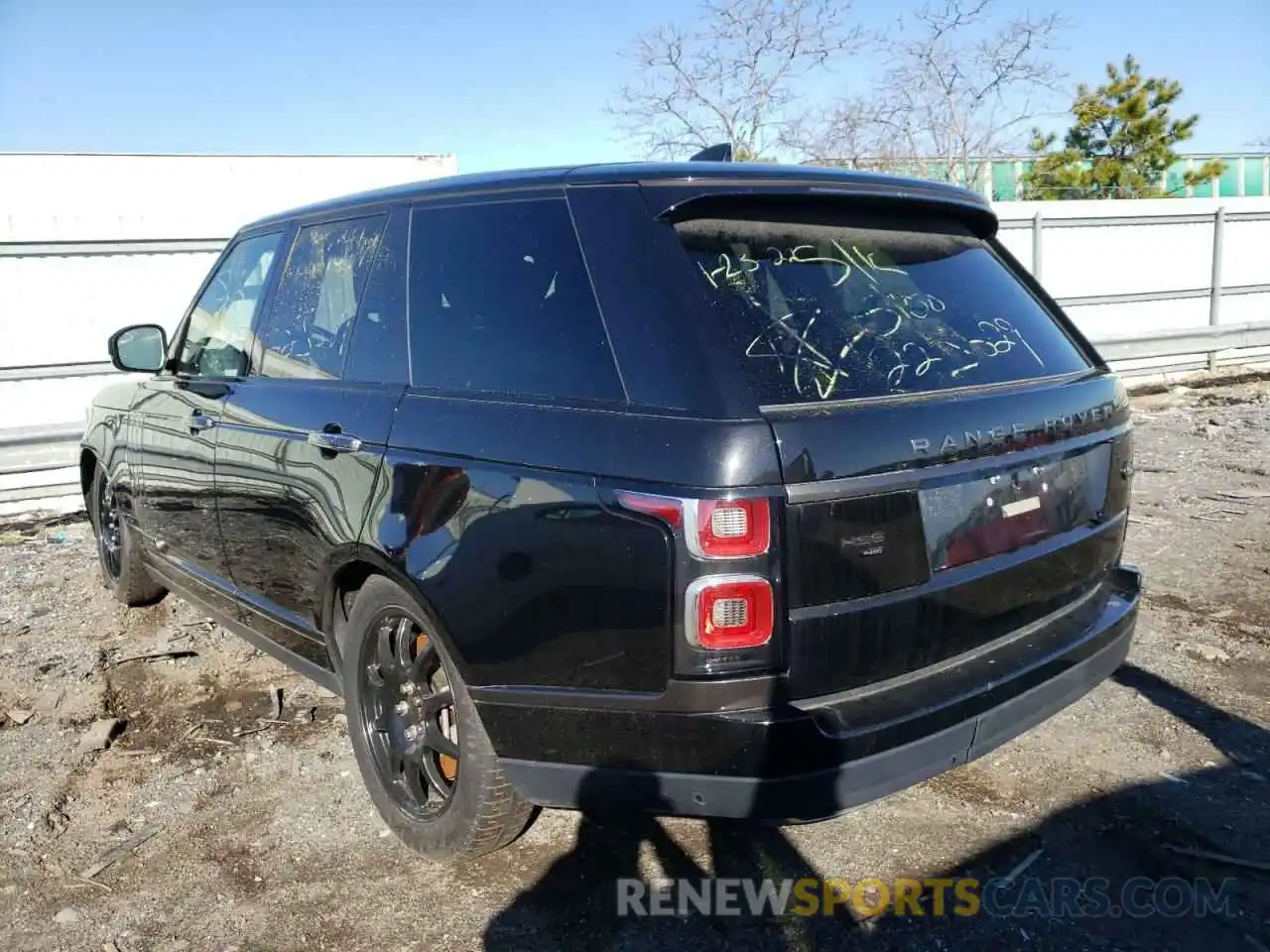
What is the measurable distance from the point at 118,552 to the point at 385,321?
3190 mm

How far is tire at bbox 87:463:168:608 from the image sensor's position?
5070 mm

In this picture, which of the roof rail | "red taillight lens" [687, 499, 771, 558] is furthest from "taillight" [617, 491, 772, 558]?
the roof rail

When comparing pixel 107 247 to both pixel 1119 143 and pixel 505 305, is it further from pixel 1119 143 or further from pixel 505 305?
pixel 1119 143

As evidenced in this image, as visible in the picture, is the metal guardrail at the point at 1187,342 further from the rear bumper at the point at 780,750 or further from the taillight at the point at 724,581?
the taillight at the point at 724,581

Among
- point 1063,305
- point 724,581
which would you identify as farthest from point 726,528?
point 1063,305

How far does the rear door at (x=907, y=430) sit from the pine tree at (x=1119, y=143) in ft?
84.1

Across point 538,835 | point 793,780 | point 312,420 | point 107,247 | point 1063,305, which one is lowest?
point 538,835

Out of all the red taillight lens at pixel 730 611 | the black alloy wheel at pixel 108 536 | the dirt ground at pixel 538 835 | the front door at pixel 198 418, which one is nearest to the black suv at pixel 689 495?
the red taillight lens at pixel 730 611

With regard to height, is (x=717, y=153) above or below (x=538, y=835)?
above

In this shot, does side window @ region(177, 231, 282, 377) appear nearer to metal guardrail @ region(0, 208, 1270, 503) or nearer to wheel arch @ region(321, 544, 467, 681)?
wheel arch @ region(321, 544, 467, 681)

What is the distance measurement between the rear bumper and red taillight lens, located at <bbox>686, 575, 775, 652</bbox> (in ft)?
0.52

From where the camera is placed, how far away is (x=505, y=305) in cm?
266

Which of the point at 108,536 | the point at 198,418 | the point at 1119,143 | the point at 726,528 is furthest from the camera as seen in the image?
the point at 1119,143

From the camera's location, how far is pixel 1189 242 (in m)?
13.3
